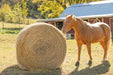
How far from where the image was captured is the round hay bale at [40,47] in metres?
5.72

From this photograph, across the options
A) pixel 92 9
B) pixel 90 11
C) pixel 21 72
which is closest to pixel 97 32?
pixel 21 72

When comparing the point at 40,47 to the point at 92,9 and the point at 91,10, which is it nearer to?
the point at 91,10

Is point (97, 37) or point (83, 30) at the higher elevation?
point (83, 30)

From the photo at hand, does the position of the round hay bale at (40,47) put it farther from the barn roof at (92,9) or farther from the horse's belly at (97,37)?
the barn roof at (92,9)

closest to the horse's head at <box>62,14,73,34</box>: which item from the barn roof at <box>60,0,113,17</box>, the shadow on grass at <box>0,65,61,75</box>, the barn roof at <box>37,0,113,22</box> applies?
the shadow on grass at <box>0,65,61,75</box>

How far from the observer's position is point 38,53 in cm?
586

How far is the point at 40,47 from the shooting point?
5922 mm

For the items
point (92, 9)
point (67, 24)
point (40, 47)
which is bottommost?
point (92, 9)

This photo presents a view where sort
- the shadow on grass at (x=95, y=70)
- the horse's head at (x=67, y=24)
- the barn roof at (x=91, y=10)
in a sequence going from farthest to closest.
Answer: the barn roof at (x=91, y=10) < the horse's head at (x=67, y=24) < the shadow on grass at (x=95, y=70)

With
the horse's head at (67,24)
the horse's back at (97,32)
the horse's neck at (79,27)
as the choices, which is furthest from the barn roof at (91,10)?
the horse's head at (67,24)

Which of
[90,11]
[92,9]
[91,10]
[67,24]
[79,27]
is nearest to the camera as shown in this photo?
[67,24]

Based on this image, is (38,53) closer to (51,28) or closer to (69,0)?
(51,28)

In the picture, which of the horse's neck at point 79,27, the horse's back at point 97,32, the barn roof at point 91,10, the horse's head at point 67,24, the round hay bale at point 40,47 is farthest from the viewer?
the barn roof at point 91,10

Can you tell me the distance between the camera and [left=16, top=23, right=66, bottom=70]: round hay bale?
18.8 feet
